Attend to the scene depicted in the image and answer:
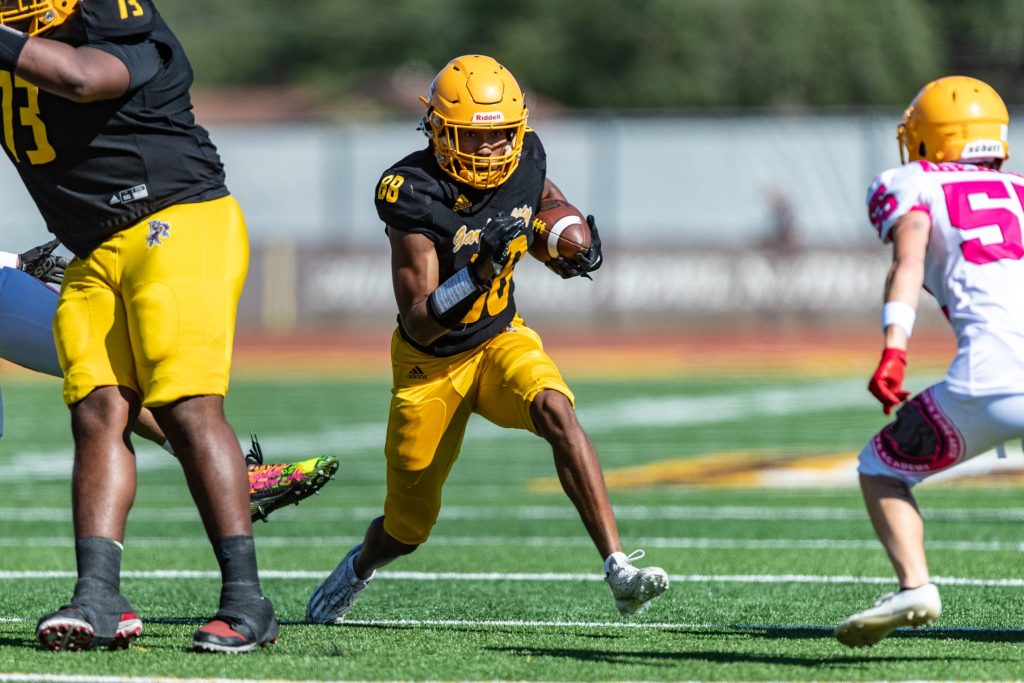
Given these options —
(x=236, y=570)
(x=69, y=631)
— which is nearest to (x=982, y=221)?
(x=236, y=570)

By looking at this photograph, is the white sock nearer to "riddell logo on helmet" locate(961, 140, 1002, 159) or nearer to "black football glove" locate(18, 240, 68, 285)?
"riddell logo on helmet" locate(961, 140, 1002, 159)

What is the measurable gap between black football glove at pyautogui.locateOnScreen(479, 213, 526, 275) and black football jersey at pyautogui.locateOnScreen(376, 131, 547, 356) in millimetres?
217

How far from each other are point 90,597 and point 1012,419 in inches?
96.8

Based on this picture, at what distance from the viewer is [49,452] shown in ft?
39.6

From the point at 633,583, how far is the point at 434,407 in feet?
3.23

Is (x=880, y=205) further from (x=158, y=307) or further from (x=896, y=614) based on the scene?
(x=158, y=307)

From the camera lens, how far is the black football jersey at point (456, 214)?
5273mm

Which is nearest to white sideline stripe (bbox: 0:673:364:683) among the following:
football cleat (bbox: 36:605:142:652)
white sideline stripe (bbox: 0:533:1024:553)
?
football cleat (bbox: 36:605:142:652)

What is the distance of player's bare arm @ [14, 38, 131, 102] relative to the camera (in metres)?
4.32

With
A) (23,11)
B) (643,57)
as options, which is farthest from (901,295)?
(643,57)

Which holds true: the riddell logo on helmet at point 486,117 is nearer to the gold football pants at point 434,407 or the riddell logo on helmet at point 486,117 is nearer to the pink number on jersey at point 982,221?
Result: the gold football pants at point 434,407

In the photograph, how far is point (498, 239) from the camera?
4895mm

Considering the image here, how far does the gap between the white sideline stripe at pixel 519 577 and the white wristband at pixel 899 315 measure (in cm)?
214

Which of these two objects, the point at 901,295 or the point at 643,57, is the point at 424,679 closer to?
the point at 901,295
